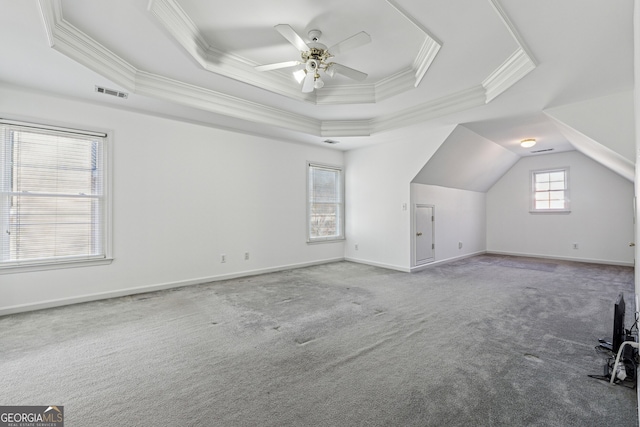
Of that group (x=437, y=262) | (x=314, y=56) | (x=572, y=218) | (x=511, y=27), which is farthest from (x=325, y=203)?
(x=572, y=218)

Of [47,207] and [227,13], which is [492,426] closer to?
[227,13]

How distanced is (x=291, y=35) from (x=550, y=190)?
24.8 feet

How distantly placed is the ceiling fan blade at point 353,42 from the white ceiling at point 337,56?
0.88 feet

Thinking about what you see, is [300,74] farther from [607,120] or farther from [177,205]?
[607,120]

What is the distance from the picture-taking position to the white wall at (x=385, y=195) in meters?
5.53

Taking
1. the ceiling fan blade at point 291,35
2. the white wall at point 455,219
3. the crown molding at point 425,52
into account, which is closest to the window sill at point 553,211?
the white wall at point 455,219

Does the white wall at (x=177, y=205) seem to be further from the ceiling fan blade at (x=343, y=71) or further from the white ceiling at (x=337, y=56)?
the ceiling fan blade at (x=343, y=71)

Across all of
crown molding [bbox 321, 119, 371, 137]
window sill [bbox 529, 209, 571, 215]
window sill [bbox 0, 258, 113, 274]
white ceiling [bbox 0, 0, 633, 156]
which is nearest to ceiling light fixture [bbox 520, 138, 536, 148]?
white ceiling [bbox 0, 0, 633, 156]

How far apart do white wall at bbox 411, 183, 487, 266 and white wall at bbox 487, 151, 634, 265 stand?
0.50 m

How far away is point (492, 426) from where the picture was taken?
1.58 metres

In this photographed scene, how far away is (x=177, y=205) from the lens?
176 inches

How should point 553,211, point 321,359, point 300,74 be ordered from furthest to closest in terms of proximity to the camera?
point 553,211, point 300,74, point 321,359

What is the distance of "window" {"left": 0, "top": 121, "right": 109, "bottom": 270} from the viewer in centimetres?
335

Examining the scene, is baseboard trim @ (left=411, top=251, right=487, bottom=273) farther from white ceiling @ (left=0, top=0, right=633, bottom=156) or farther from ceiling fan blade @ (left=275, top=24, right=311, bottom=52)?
ceiling fan blade @ (left=275, top=24, right=311, bottom=52)
